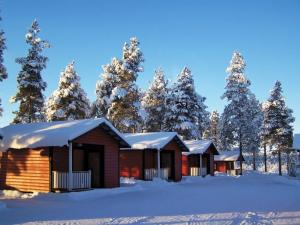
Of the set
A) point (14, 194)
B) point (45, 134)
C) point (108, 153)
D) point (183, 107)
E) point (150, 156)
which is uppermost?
point (183, 107)

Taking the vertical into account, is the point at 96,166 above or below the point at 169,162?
above

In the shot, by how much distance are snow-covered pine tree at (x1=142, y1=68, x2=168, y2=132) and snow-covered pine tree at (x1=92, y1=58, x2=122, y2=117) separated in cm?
908

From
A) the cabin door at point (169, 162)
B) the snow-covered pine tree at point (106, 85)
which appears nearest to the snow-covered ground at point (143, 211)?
the cabin door at point (169, 162)

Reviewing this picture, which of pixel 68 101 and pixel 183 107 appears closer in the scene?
pixel 68 101

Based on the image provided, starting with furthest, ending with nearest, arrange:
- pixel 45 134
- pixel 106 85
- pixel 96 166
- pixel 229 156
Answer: pixel 229 156 → pixel 106 85 → pixel 96 166 → pixel 45 134

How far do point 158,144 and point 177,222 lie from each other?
2117 centimetres

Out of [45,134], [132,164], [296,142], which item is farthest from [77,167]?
[296,142]

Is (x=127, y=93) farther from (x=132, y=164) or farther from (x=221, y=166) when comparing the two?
(x=221, y=166)

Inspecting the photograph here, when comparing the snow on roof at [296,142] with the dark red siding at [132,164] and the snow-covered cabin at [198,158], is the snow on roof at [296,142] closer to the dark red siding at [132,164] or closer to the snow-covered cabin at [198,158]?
the snow-covered cabin at [198,158]

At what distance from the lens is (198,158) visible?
162 ft

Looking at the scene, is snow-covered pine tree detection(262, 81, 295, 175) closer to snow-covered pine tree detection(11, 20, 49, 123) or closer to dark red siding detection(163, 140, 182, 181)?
dark red siding detection(163, 140, 182, 181)

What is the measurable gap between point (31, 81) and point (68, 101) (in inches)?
293

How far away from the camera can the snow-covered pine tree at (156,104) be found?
62.2 m

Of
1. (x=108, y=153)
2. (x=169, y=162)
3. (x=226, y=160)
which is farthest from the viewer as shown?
(x=226, y=160)
